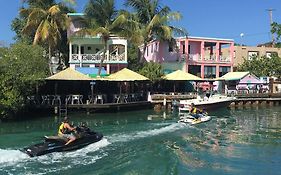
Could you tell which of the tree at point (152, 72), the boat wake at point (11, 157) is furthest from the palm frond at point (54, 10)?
the boat wake at point (11, 157)

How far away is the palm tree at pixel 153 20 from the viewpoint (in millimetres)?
54625

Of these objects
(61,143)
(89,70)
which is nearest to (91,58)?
(89,70)

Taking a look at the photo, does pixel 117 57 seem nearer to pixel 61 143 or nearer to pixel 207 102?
pixel 207 102

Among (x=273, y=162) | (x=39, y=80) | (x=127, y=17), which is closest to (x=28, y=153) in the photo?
(x=273, y=162)

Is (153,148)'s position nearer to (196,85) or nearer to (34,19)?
(34,19)

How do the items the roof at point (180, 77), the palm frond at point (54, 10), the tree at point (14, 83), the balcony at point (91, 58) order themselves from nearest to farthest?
1. the tree at point (14, 83)
2. the palm frond at point (54, 10)
3. the roof at point (180, 77)
4. the balcony at point (91, 58)

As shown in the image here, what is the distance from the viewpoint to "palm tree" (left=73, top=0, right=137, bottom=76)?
5012cm

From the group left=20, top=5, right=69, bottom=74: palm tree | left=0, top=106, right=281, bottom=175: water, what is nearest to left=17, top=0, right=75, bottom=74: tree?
left=20, top=5, right=69, bottom=74: palm tree

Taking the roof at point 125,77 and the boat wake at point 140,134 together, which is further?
the roof at point 125,77

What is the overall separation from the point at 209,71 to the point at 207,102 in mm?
18422

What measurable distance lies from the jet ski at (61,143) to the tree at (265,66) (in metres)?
45.7

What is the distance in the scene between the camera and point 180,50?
61.7 metres

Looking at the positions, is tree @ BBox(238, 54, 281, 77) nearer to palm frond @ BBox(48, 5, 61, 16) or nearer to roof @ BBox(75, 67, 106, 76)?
roof @ BBox(75, 67, 106, 76)

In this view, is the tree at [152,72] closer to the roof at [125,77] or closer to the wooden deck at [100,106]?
the roof at [125,77]
